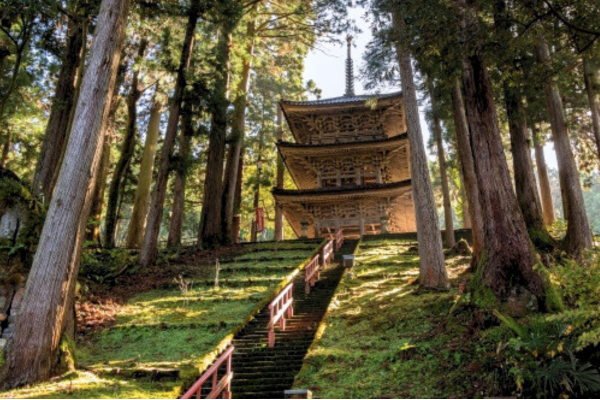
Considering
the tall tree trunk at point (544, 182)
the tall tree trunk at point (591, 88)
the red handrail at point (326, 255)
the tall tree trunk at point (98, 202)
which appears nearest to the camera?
the tall tree trunk at point (591, 88)

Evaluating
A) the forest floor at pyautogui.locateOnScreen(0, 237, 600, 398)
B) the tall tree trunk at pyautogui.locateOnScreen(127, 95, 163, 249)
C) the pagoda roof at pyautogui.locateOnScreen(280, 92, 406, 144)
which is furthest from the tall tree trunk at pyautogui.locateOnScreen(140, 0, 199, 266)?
the pagoda roof at pyautogui.locateOnScreen(280, 92, 406, 144)

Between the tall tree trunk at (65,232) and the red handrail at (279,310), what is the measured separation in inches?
129

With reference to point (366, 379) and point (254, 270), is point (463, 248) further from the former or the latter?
point (366, 379)

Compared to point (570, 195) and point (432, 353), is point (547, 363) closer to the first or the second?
point (432, 353)

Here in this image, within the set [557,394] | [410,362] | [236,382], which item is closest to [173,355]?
[236,382]

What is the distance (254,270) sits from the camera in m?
13.6

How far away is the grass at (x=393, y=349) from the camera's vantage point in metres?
4.90

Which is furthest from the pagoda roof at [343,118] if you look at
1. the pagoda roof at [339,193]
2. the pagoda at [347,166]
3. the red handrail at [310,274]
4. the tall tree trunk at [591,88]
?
the red handrail at [310,274]

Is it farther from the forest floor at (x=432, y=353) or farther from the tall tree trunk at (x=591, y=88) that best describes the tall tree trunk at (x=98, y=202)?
the tall tree trunk at (x=591, y=88)

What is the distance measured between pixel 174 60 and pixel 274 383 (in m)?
12.3

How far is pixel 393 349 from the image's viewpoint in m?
6.25

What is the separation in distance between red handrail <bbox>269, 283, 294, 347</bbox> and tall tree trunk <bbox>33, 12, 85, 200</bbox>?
694cm

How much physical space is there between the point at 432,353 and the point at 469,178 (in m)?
6.46

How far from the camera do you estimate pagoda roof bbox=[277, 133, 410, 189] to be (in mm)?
21047
